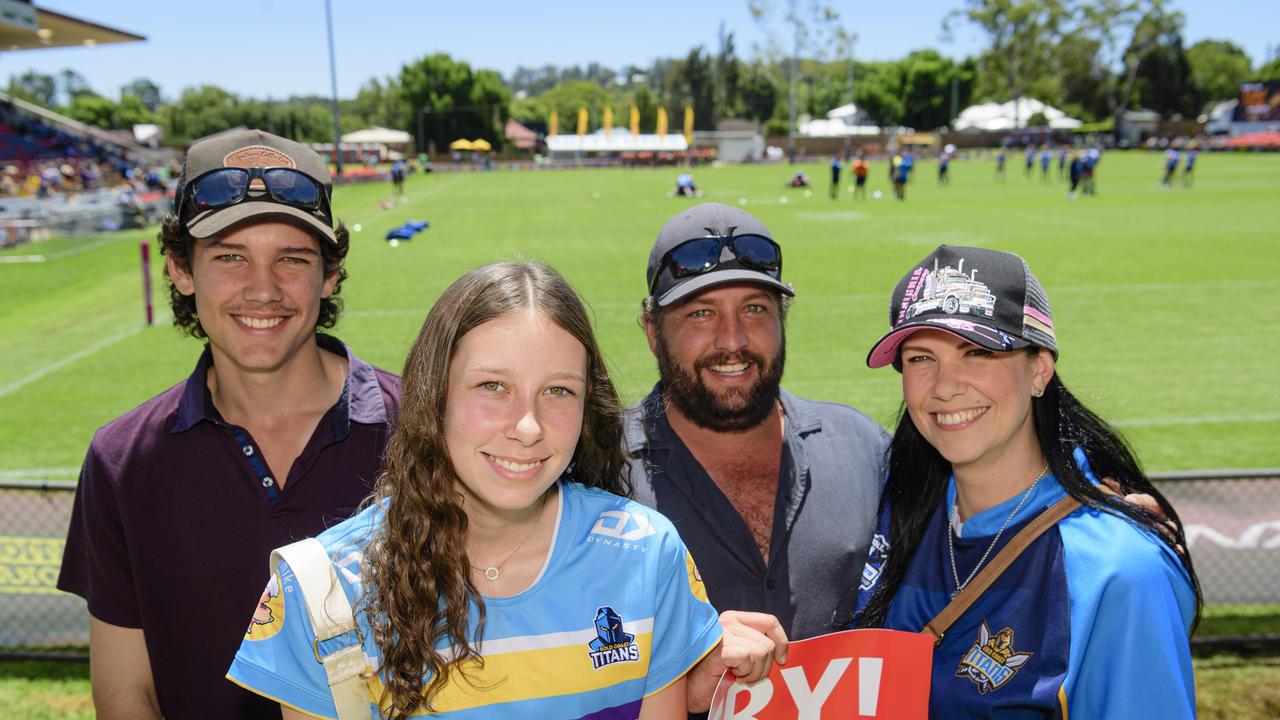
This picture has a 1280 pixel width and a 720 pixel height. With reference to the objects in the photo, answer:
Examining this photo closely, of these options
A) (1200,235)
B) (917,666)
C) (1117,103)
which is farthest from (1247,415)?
(1117,103)

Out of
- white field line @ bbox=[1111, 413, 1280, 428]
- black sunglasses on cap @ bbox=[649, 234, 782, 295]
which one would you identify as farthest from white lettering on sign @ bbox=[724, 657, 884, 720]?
white field line @ bbox=[1111, 413, 1280, 428]

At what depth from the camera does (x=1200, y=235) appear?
22891 millimetres

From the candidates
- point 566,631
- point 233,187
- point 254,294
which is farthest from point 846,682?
point 233,187

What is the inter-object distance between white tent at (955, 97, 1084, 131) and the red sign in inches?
3790

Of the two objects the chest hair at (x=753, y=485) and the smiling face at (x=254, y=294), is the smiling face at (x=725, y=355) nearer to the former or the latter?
the chest hair at (x=753, y=485)

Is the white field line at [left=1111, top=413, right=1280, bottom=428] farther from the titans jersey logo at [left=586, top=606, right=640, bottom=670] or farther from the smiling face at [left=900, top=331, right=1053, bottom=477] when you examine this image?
the titans jersey logo at [left=586, top=606, right=640, bottom=670]

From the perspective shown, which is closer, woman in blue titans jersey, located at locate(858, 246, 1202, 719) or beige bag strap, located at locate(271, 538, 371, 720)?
beige bag strap, located at locate(271, 538, 371, 720)

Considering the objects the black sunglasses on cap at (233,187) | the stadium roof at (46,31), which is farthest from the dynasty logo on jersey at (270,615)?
the stadium roof at (46,31)

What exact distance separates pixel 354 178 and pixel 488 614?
5470 centimetres

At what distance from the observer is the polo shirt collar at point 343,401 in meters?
2.84

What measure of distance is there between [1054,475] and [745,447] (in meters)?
1.12

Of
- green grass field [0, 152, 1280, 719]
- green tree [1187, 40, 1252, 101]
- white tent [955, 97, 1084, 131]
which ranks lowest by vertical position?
green grass field [0, 152, 1280, 719]

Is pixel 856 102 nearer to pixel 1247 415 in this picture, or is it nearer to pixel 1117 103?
pixel 1117 103

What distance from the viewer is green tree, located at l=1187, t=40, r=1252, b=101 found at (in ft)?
329
